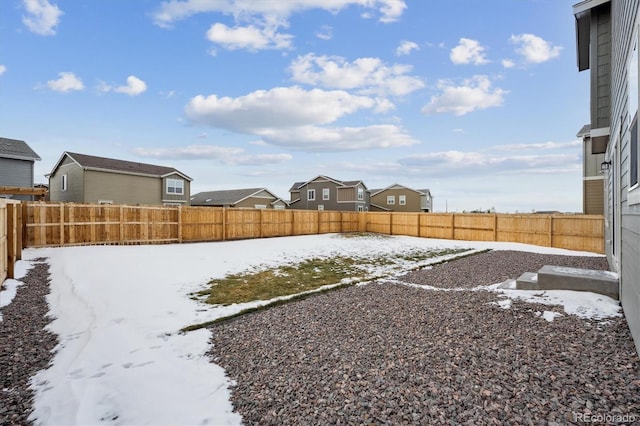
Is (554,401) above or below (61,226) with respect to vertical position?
below

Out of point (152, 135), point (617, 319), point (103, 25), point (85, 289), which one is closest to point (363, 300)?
point (617, 319)

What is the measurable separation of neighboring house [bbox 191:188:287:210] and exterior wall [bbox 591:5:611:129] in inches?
978

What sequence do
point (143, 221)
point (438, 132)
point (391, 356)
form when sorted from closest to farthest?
point (391, 356), point (143, 221), point (438, 132)

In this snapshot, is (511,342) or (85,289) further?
(85,289)

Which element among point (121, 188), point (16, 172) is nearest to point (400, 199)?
point (121, 188)

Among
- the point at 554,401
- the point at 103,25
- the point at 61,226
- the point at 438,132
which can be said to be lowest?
the point at 554,401

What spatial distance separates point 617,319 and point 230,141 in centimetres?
1866

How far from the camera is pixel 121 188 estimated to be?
2155cm

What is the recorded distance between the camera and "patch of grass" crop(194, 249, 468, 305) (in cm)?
599

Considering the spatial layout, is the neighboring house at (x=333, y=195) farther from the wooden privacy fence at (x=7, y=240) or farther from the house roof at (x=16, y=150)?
the wooden privacy fence at (x=7, y=240)

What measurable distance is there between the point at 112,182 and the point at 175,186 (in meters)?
4.31

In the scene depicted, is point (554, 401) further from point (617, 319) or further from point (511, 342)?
point (617, 319)

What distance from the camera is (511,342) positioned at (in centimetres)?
314

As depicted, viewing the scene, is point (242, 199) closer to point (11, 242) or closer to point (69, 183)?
point (69, 183)
